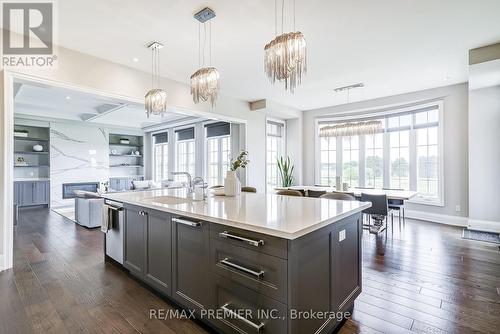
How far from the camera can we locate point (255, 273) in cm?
154

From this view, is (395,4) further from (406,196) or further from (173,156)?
(173,156)

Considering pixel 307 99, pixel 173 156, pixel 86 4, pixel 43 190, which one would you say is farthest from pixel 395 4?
pixel 43 190

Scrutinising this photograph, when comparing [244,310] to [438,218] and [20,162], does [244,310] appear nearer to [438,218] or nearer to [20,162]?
[438,218]

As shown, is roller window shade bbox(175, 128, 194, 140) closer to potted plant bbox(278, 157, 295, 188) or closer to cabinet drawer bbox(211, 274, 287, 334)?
potted plant bbox(278, 157, 295, 188)

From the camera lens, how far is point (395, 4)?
260 cm

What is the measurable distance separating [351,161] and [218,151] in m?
3.83

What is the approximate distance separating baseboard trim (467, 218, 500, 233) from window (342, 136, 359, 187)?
2.52m

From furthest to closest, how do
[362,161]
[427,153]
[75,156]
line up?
[75,156] < [362,161] < [427,153]

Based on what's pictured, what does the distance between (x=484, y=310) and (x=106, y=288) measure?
11.7 ft

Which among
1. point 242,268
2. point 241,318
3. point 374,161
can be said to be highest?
point 374,161

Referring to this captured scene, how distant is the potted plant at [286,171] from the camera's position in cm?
737

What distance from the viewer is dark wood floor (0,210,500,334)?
201cm

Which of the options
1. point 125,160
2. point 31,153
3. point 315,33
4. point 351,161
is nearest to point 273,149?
point 351,161

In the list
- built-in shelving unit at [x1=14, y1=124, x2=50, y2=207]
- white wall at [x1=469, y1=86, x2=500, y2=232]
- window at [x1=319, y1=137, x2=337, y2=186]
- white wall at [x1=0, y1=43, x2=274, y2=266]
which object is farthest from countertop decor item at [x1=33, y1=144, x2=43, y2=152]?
white wall at [x1=469, y1=86, x2=500, y2=232]
